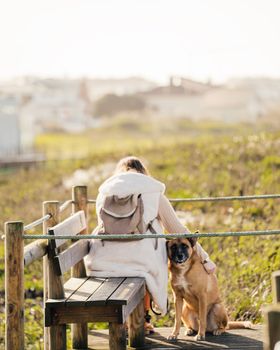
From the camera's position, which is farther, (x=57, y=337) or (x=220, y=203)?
(x=220, y=203)

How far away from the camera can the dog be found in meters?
7.77

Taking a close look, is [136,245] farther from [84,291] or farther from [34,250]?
[34,250]

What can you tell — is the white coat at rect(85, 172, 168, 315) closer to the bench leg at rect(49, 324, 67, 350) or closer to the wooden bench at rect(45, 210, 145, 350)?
the wooden bench at rect(45, 210, 145, 350)

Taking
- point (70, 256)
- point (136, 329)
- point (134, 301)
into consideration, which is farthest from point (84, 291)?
point (136, 329)

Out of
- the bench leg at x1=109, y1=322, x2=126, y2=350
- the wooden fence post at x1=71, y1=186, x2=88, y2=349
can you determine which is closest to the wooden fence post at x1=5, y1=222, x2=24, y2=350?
the bench leg at x1=109, y1=322, x2=126, y2=350

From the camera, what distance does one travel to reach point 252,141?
21.9 m

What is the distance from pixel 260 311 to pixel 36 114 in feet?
412

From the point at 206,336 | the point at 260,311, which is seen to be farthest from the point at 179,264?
the point at 260,311

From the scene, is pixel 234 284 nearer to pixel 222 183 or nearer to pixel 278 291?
pixel 278 291

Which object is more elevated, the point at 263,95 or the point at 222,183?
the point at 263,95

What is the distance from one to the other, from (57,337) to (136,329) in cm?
93

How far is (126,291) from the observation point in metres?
7.22

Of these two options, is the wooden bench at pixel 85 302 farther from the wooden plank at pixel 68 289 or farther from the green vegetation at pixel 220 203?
the green vegetation at pixel 220 203

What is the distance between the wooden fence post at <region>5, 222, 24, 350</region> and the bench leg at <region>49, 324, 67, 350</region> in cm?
55
